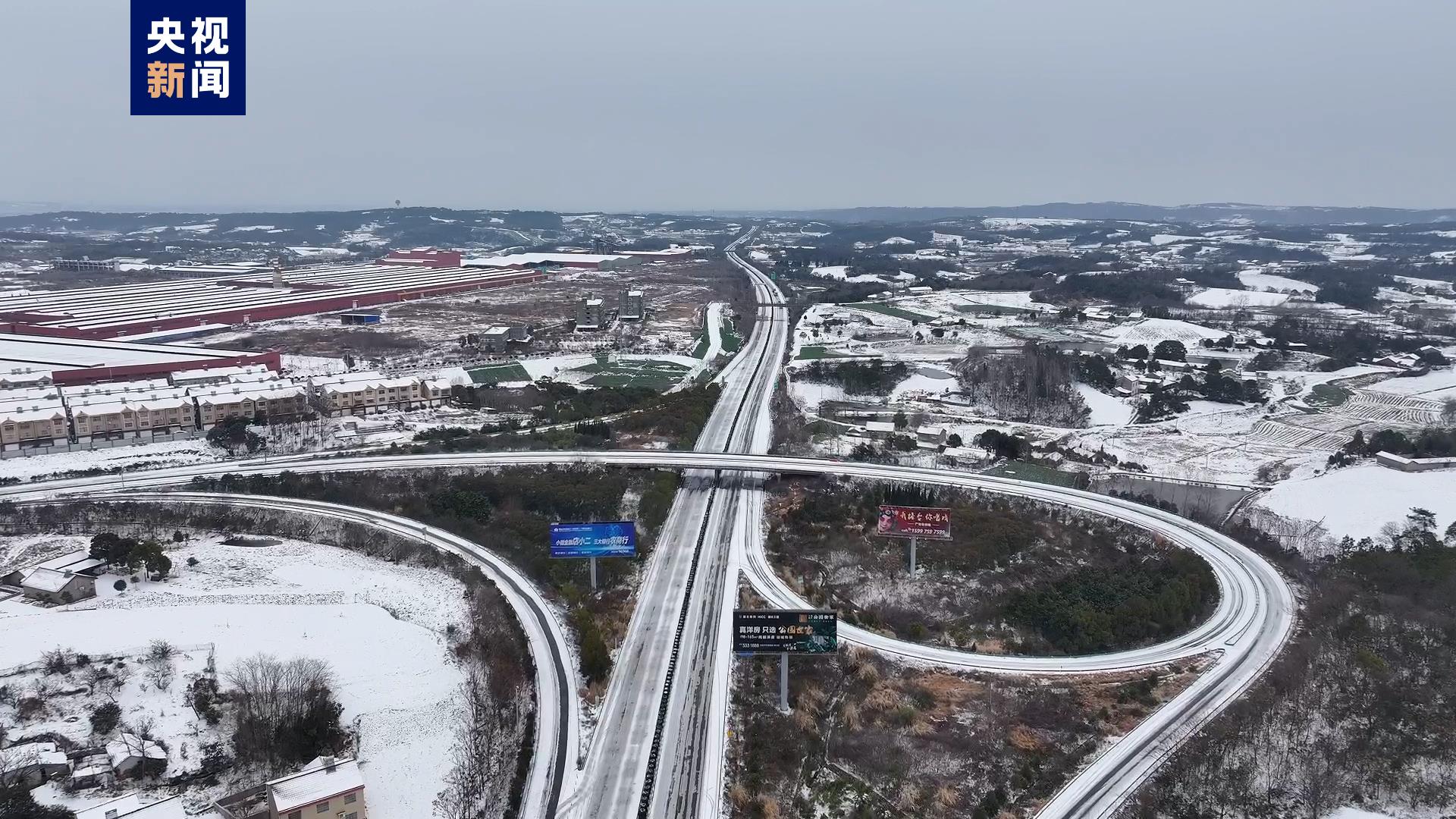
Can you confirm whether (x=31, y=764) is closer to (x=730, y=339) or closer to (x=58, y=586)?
(x=58, y=586)

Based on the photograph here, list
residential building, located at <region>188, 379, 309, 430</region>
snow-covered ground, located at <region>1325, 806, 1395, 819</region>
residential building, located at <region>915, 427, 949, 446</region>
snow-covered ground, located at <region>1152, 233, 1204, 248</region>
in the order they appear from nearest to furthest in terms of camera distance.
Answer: snow-covered ground, located at <region>1325, 806, 1395, 819</region> < residential building, located at <region>188, 379, 309, 430</region> < residential building, located at <region>915, 427, 949, 446</region> < snow-covered ground, located at <region>1152, 233, 1204, 248</region>

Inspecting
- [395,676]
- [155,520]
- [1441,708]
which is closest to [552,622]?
[395,676]

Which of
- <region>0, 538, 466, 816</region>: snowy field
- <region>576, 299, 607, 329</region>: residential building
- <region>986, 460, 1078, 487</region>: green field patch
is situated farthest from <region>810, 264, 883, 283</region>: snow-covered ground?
<region>0, 538, 466, 816</region>: snowy field

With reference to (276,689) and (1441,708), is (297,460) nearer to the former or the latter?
(276,689)

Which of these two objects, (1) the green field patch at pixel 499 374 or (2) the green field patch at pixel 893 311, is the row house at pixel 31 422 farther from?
(2) the green field patch at pixel 893 311

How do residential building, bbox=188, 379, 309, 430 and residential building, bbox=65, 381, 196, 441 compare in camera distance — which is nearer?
residential building, bbox=65, 381, 196, 441

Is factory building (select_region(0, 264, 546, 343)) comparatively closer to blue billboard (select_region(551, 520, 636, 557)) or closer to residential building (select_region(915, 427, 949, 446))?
blue billboard (select_region(551, 520, 636, 557))
